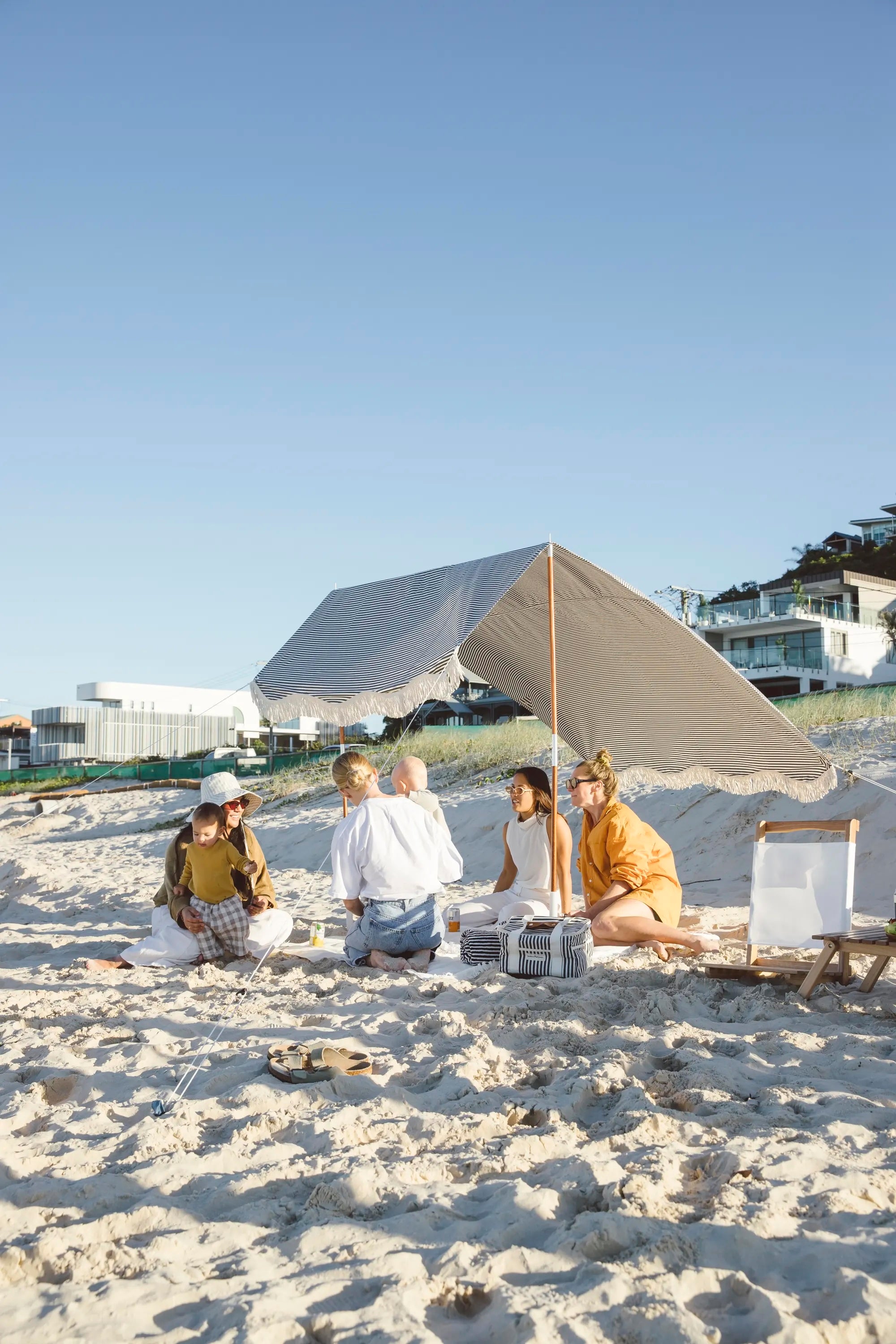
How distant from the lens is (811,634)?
112ft

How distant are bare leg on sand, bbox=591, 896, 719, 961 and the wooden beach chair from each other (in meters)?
0.19

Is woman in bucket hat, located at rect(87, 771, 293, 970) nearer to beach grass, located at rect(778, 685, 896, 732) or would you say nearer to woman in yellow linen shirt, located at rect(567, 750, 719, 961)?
woman in yellow linen shirt, located at rect(567, 750, 719, 961)

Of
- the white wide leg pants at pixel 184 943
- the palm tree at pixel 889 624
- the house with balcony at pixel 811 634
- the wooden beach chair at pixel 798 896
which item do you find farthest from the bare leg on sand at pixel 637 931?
the palm tree at pixel 889 624

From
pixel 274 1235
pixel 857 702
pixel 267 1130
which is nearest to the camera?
pixel 274 1235

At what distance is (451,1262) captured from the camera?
7.11ft

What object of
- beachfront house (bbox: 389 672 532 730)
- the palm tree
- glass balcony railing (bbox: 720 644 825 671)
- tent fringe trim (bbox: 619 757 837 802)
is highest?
the palm tree

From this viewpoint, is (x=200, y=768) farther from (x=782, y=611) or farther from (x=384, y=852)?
(x=782, y=611)

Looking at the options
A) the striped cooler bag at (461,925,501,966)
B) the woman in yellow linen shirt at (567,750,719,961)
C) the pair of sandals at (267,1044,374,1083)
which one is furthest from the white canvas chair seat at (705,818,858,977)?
the pair of sandals at (267,1044,374,1083)

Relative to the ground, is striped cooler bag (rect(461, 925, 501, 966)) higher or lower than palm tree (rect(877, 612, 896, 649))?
lower

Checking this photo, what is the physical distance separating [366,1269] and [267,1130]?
94cm

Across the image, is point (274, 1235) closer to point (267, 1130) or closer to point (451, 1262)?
point (451, 1262)

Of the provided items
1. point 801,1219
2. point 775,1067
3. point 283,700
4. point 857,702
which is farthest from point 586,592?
point 857,702

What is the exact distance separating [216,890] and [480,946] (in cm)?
150

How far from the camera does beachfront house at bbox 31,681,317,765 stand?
1711 inches
